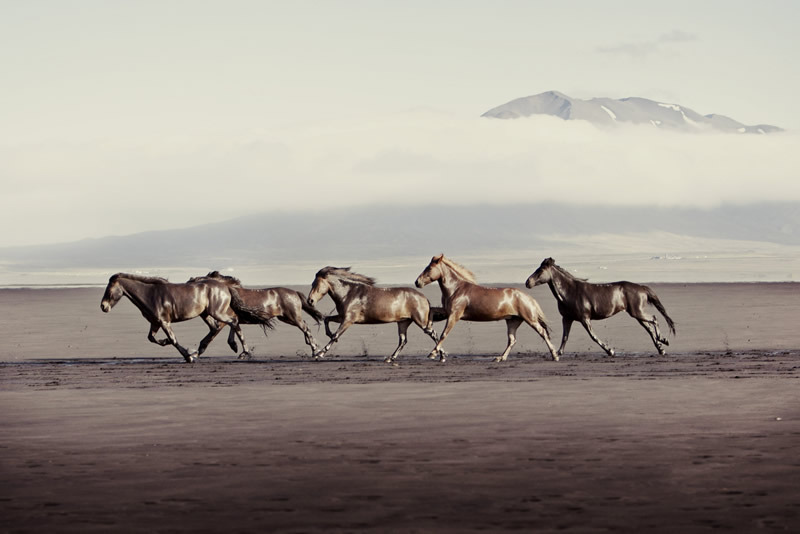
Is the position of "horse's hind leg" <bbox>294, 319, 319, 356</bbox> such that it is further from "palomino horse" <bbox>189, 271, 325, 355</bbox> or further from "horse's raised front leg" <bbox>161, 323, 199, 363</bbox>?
"horse's raised front leg" <bbox>161, 323, 199, 363</bbox>

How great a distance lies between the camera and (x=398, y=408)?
16906mm

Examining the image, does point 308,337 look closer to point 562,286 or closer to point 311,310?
point 311,310

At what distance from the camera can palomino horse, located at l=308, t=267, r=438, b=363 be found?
24.8 m

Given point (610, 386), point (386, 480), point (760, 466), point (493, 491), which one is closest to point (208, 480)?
point (386, 480)

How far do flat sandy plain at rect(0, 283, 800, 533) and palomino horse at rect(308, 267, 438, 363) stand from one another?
0.89 meters

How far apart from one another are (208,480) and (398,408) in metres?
5.63

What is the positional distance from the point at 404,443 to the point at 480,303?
36.2 ft

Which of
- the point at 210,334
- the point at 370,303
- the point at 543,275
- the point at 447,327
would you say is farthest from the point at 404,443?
the point at 210,334

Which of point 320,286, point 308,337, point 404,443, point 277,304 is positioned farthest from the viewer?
point 277,304

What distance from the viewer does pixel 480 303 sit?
80.8 feet

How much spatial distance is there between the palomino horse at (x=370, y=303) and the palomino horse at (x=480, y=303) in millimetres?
401

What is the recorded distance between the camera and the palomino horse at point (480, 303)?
24594 mm

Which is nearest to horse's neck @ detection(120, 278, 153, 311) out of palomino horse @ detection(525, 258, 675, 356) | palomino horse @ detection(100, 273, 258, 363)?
palomino horse @ detection(100, 273, 258, 363)

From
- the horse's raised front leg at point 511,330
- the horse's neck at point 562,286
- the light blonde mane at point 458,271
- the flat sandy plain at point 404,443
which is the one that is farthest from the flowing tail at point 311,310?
the horse's neck at point 562,286
